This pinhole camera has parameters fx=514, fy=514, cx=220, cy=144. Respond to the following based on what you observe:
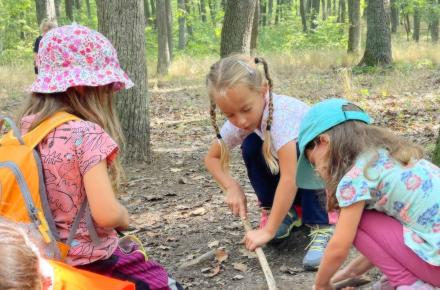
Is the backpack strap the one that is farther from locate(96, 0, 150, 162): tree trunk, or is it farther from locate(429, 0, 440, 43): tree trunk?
locate(429, 0, 440, 43): tree trunk

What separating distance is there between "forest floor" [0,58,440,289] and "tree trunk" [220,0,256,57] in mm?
1208

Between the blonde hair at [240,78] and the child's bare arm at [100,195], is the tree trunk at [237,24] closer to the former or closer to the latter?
the blonde hair at [240,78]

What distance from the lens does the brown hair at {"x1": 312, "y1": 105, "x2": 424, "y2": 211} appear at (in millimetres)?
2066

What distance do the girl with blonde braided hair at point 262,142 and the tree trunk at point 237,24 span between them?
3.78 m

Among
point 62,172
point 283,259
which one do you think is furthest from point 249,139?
point 62,172

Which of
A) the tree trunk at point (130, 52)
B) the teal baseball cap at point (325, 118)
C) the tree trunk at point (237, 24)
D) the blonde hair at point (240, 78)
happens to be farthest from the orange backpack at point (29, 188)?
the tree trunk at point (237, 24)

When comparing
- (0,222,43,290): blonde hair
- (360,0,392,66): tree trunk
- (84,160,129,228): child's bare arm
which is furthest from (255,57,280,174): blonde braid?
(360,0,392,66): tree trunk

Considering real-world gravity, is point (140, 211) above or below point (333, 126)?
below

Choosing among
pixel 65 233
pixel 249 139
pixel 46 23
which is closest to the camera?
pixel 65 233

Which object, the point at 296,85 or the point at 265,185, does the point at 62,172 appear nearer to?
the point at 265,185

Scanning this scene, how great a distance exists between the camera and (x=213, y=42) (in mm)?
27750

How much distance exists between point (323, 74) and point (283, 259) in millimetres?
9440

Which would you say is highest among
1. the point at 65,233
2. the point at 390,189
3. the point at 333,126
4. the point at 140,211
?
the point at 333,126

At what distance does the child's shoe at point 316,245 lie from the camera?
2902 mm
